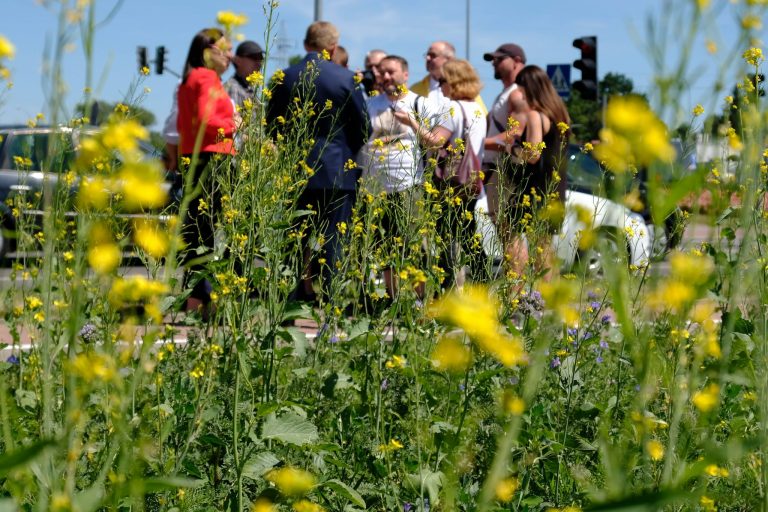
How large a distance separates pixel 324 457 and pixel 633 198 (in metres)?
1.67

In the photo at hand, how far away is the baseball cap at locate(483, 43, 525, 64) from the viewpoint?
714cm

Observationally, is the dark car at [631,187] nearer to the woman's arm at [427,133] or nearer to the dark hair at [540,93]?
the woman's arm at [427,133]

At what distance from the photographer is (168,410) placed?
2.74m

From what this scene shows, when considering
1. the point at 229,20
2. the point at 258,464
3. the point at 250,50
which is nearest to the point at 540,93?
the point at 250,50

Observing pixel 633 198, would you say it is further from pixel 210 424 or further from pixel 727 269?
pixel 727 269

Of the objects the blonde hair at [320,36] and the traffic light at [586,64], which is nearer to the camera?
the blonde hair at [320,36]

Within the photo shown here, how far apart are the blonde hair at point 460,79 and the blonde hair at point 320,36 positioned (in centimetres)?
67

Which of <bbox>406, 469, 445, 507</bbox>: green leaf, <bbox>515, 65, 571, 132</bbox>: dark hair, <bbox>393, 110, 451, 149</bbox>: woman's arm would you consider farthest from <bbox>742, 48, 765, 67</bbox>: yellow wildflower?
<bbox>515, 65, 571, 132</bbox>: dark hair

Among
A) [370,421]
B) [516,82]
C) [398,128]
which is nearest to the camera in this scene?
[370,421]

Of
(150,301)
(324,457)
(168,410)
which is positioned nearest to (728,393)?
(324,457)

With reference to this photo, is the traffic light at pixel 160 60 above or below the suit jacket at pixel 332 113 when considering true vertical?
above

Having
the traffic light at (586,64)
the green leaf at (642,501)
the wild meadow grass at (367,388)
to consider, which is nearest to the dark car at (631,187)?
the wild meadow grass at (367,388)

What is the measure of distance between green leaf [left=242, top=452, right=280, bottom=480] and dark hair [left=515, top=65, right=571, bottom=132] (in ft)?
14.6

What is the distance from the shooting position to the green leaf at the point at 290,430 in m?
2.65
